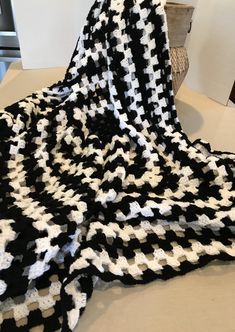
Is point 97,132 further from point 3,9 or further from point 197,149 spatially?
point 3,9

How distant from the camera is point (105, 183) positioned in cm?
47

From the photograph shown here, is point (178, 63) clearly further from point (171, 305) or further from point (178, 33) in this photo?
point (171, 305)

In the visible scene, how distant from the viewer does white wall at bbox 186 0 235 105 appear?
83 cm

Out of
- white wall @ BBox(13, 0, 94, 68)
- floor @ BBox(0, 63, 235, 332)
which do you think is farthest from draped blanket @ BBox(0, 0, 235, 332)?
white wall @ BBox(13, 0, 94, 68)

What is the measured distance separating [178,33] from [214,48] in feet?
0.75

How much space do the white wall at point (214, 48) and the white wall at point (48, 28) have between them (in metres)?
0.32

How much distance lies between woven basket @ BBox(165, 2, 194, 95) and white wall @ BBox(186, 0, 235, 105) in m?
0.19

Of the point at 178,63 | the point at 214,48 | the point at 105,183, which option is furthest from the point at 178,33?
the point at 105,183

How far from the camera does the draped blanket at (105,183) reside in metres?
0.35

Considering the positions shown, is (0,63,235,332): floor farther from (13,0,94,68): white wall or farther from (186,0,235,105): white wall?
(13,0,94,68): white wall

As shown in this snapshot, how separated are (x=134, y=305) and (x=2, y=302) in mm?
139

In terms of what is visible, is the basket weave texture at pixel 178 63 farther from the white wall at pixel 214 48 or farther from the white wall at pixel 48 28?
the white wall at pixel 48 28

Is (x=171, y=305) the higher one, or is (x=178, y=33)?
(x=178, y=33)

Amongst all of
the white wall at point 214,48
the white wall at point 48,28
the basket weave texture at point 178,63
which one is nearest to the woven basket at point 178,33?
the basket weave texture at point 178,63
